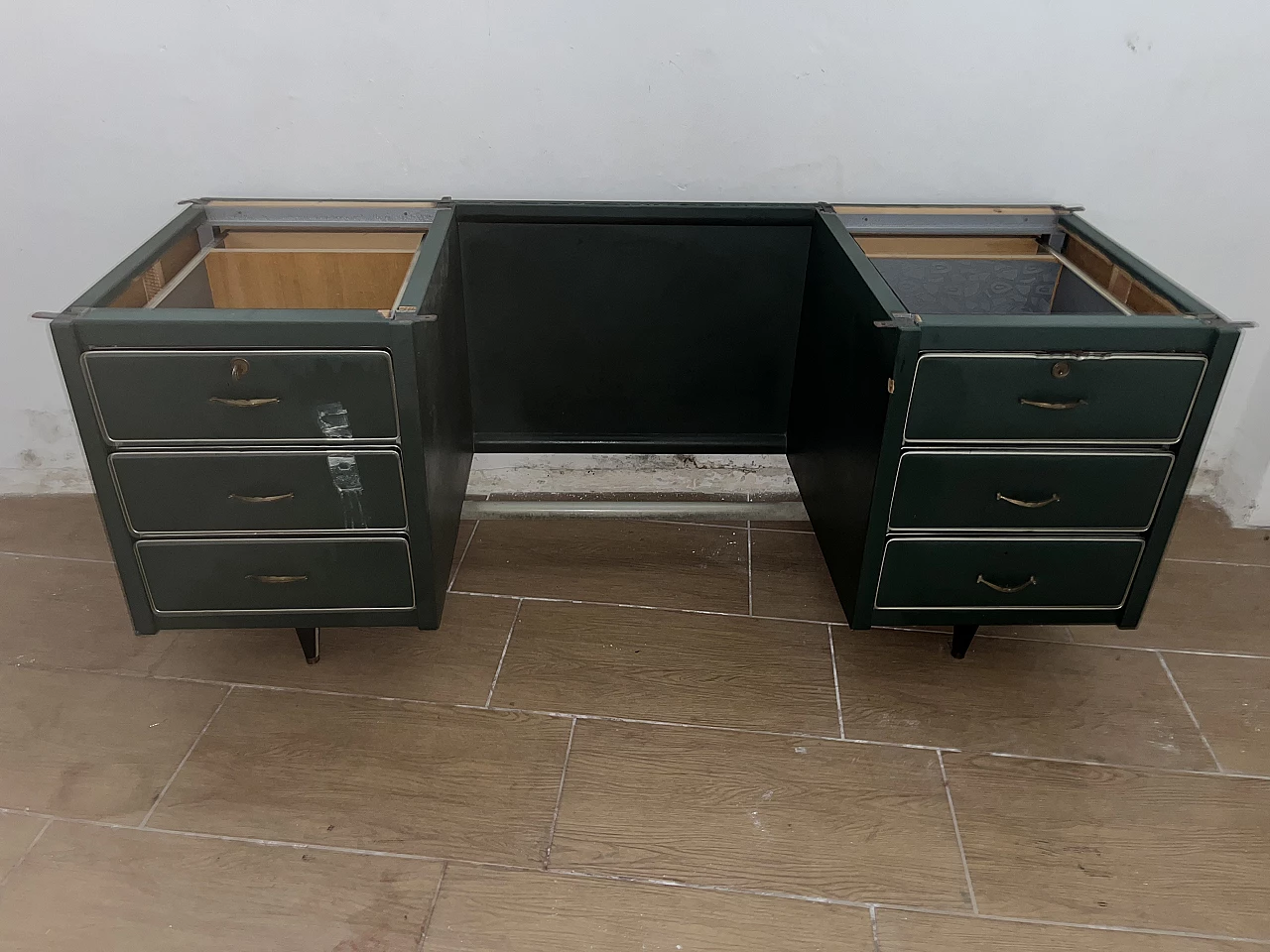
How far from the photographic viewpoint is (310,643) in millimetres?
1632

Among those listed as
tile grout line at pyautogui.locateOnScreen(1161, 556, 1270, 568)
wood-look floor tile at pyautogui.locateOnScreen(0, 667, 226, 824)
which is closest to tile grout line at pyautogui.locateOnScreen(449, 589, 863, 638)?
wood-look floor tile at pyautogui.locateOnScreen(0, 667, 226, 824)

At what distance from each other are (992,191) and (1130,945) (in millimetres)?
1307

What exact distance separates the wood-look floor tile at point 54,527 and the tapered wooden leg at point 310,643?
59 cm

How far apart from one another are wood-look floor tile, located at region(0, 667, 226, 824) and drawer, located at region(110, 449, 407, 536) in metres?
0.37

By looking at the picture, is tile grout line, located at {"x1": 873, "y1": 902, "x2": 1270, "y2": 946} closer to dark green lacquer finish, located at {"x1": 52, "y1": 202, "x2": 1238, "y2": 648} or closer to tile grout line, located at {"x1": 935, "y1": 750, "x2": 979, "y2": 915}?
tile grout line, located at {"x1": 935, "y1": 750, "x2": 979, "y2": 915}

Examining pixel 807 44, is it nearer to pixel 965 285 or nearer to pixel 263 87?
pixel 965 285

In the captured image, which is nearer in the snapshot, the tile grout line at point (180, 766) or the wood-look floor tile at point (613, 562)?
the tile grout line at point (180, 766)

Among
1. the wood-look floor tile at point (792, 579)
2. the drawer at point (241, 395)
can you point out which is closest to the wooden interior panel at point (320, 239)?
the drawer at point (241, 395)

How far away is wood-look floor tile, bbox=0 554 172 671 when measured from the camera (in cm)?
167

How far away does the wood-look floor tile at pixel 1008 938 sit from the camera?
1.23 m

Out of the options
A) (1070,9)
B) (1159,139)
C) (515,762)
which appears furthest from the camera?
(1159,139)

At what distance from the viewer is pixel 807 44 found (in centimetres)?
166

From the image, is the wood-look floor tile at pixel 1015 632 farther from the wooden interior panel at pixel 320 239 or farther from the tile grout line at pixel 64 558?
the tile grout line at pixel 64 558

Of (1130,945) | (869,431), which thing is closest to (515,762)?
(869,431)
